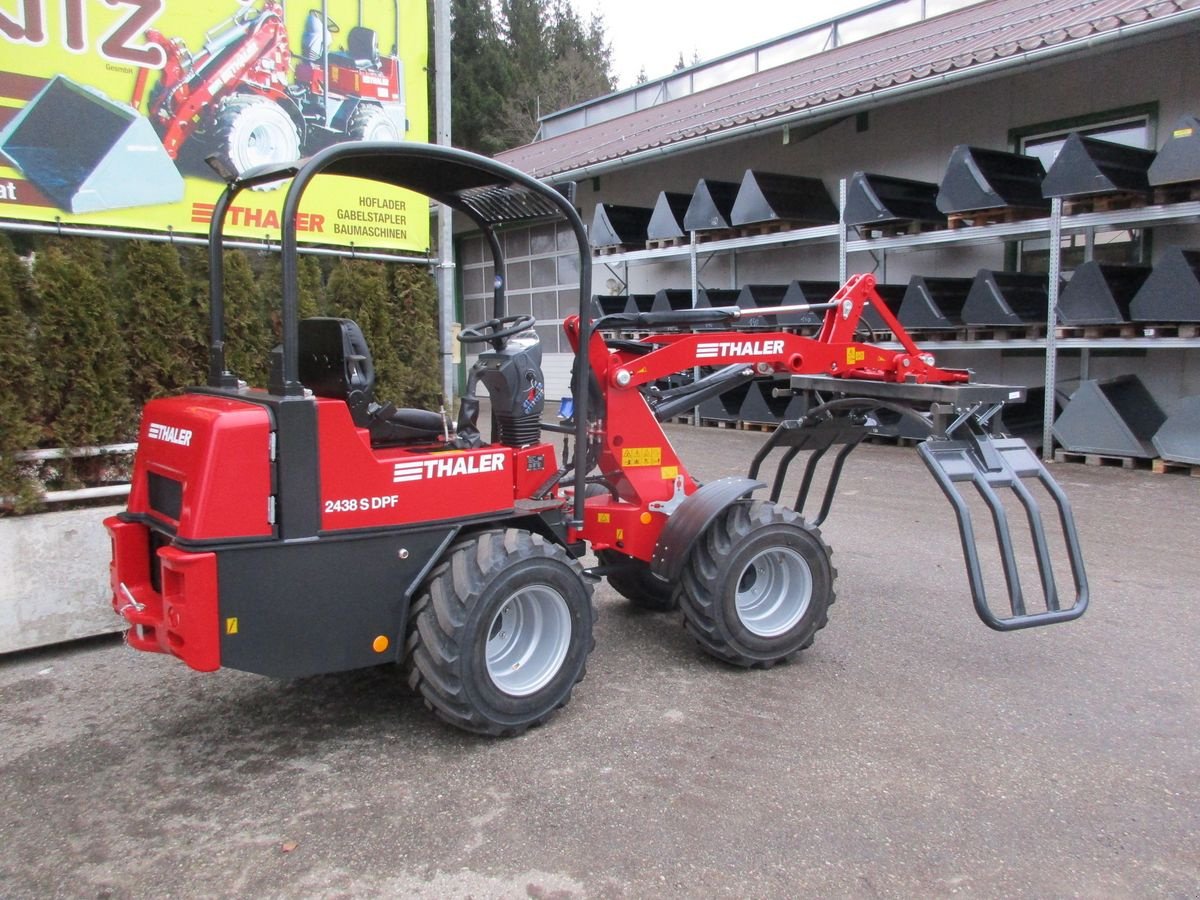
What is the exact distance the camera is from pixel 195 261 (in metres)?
5.79

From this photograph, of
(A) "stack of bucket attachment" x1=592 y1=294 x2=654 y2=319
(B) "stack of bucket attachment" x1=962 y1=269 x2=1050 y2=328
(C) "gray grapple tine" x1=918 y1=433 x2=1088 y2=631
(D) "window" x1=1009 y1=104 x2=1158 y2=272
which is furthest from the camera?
(A) "stack of bucket attachment" x1=592 y1=294 x2=654 y2=319

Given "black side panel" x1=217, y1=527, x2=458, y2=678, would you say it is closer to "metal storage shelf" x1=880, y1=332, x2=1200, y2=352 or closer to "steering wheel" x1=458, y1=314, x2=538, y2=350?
"steering wheel" x1=458, y1=314, x2=538, y2=350

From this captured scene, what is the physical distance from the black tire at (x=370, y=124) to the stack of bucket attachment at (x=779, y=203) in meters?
7.04

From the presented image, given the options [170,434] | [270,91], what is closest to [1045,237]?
[270,91]

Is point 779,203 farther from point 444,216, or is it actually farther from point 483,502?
point 483,502

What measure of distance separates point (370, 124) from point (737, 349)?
3.39 metres

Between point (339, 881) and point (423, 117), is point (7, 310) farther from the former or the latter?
point (339, 881)

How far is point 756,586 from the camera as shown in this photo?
16.0 feet

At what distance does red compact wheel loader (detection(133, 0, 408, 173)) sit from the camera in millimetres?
5742

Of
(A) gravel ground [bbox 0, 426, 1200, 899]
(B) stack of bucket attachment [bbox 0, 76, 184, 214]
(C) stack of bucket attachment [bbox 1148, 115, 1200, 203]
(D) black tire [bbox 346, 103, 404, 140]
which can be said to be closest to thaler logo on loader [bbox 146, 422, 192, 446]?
(A) gravel ground [bbox 0, 426, 1200, 899]

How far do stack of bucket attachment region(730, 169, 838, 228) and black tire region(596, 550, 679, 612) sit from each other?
8.24 meters

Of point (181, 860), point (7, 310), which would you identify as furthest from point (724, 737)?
point (7, 310)

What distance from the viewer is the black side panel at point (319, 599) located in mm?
3371

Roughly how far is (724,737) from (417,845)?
4.52ft
